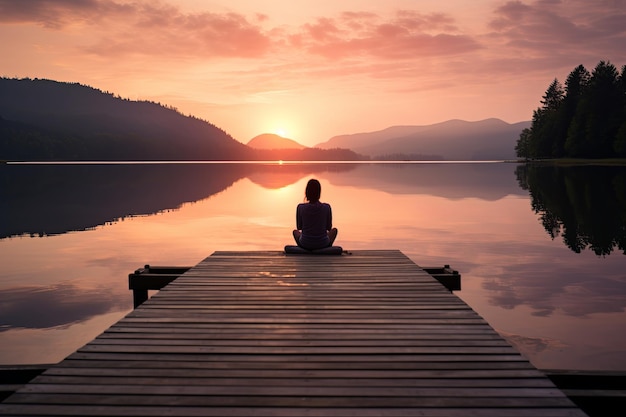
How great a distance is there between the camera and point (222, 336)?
22.1ft

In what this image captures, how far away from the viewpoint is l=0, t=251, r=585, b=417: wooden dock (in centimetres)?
480

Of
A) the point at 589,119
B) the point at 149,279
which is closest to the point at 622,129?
the point at 589,119

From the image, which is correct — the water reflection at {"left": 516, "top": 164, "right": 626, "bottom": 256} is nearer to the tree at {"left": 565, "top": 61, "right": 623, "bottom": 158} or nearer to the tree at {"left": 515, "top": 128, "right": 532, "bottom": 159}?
the tree at {"left": 565, "top": 61, "right": 623, "bottom": 158}

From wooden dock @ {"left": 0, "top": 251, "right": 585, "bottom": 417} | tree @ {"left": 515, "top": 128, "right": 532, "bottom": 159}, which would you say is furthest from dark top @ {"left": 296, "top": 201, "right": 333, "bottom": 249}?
tree @ {"left": 515, "top": 128, "right": 532, "bottom": 159}

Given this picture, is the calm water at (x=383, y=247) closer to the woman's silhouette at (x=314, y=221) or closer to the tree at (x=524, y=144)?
the woman's silhouette at (x=314, y=221)

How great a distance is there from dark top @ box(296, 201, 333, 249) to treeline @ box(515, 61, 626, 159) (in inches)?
3567

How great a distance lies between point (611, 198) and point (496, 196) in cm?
1064

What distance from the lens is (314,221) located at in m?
12.7

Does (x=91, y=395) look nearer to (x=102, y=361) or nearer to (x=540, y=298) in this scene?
(x=102, y=361)

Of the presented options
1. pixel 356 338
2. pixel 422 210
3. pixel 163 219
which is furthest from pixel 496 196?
pixel 356 338

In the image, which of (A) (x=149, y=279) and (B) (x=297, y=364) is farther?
(A) (x=149, y=279)

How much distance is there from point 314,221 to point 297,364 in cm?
711

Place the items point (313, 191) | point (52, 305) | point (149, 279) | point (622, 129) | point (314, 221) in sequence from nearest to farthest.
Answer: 1. point (149, 279)
2. point (313, 191)
3. point (314, 221)
4. point (52, 305)
5. point (622, 129)

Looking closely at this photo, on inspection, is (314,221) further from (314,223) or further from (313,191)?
(313,191)
